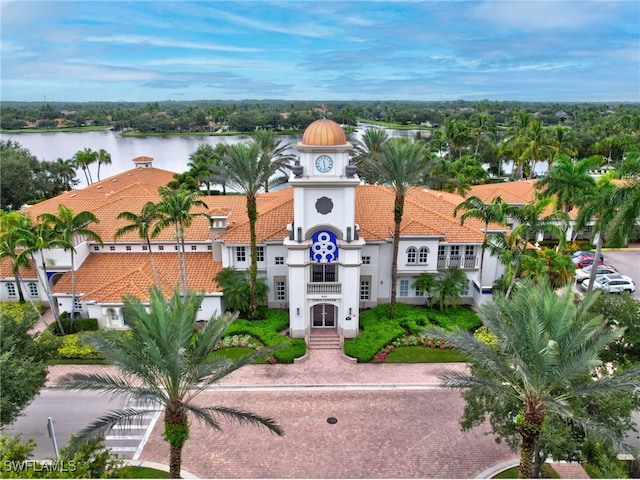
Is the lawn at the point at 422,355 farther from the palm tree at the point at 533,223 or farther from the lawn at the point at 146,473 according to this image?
the lawn at the point at 146,473

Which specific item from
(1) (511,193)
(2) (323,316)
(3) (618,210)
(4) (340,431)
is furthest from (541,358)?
(1) (511,193)

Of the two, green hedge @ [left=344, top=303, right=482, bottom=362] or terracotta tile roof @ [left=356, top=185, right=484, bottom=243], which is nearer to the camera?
green hedge @ [left=344, top=303, right=482, bottom=362]

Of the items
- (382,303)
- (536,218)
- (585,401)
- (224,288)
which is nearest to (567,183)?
(536,218)

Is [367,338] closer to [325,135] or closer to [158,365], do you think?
[325,135]

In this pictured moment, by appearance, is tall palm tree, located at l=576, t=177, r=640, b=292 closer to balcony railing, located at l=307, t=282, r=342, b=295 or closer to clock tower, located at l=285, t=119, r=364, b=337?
clock tower, located at l=285, t=119, r=364, b=337

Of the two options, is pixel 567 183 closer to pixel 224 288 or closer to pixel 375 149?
pixel 375 149

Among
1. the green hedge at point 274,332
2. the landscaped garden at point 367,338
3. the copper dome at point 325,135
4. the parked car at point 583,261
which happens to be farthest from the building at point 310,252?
the parked car at point 583,261

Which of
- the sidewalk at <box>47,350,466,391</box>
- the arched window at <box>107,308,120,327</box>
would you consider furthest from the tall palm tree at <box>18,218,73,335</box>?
the sidewalk at <box>47,350,466,391</box>
